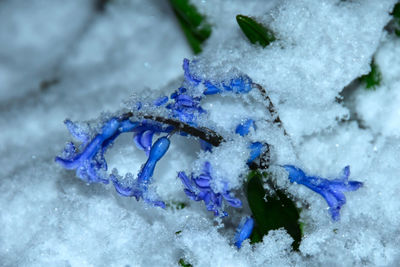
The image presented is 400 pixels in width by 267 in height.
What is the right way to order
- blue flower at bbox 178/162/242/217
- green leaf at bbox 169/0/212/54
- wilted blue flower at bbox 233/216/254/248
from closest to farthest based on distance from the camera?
blue flower at bbox 178/162/242/217 < wilted blue flower at bbox 233/216/254/248 < green leaf at bbox 169/0/212/54

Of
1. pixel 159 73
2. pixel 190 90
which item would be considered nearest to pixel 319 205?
pixel 190 90

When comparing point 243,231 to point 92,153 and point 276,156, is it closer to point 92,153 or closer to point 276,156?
point 276,156

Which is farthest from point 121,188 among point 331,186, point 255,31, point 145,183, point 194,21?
point 194,21

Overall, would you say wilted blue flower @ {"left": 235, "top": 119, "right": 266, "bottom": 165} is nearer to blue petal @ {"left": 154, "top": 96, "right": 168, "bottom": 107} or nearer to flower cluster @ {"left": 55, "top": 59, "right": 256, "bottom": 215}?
flower cluster @ {"left": 55, "top": 59, "right": 256, "bottom": 215}

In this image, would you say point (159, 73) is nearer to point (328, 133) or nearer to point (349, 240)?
point (328, 133)

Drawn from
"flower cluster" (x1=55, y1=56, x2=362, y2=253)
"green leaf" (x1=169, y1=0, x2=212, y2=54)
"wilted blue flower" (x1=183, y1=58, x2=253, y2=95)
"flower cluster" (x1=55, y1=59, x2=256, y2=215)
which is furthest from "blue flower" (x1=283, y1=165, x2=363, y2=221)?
"green leaf" (x1=169, y1=0, x2=212, y2=54)

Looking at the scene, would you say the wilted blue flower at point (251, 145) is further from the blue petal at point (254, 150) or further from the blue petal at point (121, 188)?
the blue petal at point (121, 188)
